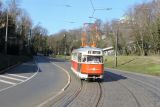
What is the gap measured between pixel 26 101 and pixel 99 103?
11.5ft

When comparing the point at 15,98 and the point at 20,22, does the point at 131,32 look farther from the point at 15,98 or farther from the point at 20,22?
the point at 15,98

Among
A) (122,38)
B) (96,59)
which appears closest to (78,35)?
(122,38)

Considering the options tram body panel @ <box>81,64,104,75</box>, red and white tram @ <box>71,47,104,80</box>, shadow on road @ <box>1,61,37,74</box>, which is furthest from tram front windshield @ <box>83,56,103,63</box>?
shadow on road @ <box>1,61,37,74</box>

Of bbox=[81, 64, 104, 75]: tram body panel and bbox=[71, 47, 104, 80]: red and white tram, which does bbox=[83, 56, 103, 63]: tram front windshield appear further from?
bbox=[81, 64, 104, 75]: tram body panel

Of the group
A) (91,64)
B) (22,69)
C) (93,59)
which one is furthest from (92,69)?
(22,69)

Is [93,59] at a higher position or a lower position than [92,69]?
higher

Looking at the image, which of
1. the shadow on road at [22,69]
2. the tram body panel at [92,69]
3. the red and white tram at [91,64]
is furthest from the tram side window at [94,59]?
the shadow on road at [22,69]

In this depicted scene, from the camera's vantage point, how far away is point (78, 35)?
168m

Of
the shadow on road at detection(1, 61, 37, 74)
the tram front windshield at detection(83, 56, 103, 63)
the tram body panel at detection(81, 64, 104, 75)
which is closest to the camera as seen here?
the tram body panel at detection(81, 64, 104, 75)

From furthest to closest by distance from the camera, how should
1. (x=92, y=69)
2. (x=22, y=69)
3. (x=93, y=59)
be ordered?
(x=22, y=69) < (x=93, y=59) < (x=92, y=69)

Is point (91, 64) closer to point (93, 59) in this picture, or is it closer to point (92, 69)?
point (92, 69)

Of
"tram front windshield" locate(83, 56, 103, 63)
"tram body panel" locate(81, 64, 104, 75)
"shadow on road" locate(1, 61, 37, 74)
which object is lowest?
"shadow on road" locate(1, 61, 37, 74)

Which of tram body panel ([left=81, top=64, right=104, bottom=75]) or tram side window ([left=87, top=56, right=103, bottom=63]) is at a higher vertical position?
tram side window ([left=87, top=56, right=103, bottom=63])

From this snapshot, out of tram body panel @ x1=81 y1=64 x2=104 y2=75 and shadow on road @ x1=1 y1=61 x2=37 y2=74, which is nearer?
tram body panel @ x1=81 y1=64 x2=104 y2=75
